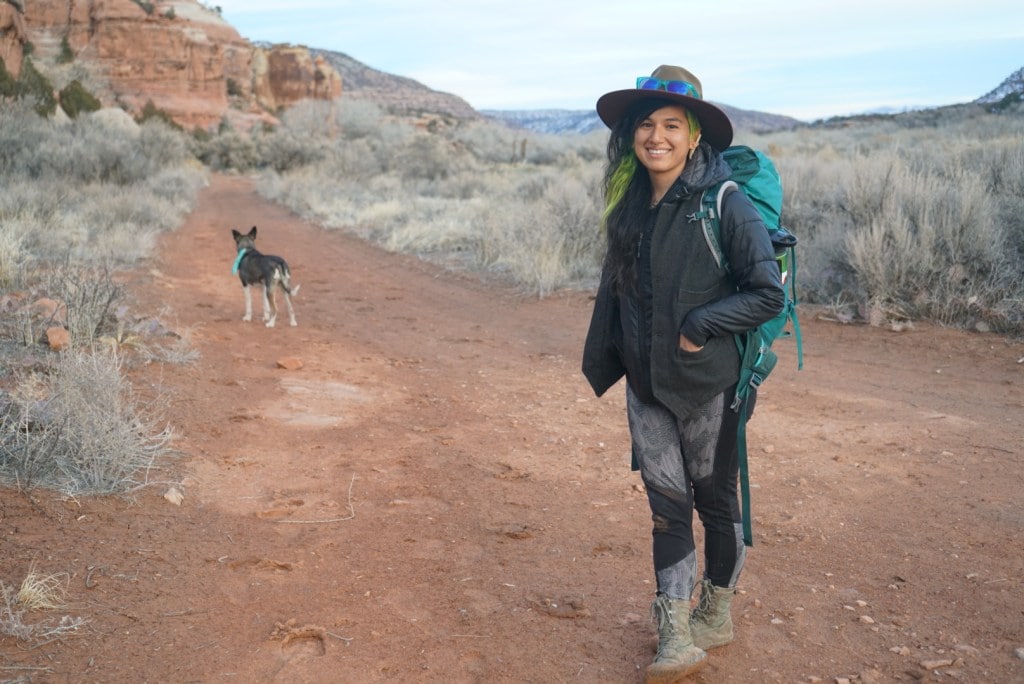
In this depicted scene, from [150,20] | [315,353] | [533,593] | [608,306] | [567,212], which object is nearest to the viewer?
[608,306]

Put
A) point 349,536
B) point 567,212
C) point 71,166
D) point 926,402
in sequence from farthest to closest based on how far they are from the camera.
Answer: point 71,166
point 567,212
point 926,402
point 349,536

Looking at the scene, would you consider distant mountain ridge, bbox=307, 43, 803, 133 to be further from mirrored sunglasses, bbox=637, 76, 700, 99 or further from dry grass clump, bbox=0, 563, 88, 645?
mirrored sunglasses, bbox=637, 76, 700, 99

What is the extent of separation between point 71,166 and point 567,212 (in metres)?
11.7

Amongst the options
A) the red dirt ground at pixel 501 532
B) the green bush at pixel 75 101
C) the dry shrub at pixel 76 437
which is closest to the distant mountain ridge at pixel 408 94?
the green bush at pixel 75 101

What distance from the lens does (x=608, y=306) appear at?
2.92 meters

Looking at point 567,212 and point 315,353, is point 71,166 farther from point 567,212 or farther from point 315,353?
point 315,353

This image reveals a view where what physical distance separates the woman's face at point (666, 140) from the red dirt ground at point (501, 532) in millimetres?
1715

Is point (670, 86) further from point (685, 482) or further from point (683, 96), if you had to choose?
point (685, 482)

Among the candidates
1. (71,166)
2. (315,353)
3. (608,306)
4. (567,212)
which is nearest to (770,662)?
(608,306)

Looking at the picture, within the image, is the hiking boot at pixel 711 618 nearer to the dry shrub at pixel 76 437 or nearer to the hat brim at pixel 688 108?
the hat brim at pixel 688 108

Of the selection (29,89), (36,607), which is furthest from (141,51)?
(36,607)

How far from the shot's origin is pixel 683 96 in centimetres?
257

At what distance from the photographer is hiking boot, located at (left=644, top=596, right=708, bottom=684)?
2.82 metres

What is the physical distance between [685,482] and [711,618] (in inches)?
21.9
